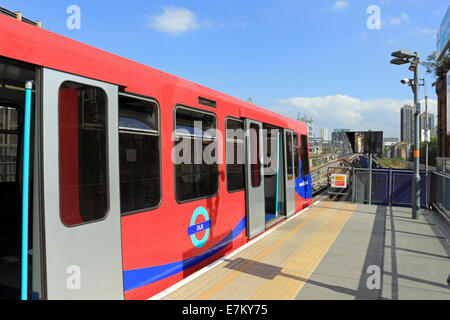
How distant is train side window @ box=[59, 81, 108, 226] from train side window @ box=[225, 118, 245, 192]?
9.56ft

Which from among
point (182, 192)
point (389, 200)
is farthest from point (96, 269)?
point (389, 200)

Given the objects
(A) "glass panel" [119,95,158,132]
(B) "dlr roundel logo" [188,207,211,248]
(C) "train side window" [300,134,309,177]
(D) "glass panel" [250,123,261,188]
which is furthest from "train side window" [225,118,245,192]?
(C) "train side window" [300,134,309,177]

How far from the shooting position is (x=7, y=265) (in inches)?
169

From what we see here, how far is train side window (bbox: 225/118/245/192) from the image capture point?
6.01 metres

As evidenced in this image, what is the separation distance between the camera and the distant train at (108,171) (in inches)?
110

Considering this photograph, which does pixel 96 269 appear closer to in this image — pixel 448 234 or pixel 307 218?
pixel 307 218

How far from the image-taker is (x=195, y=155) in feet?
16.2

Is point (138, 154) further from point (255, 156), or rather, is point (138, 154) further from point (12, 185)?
point (255, 156)

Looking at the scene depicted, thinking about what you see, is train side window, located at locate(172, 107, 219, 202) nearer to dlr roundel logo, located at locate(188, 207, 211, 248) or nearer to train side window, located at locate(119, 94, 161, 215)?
dlr roundel logo, located at locate(188, 207, 211, 248)

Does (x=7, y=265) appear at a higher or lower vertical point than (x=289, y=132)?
lower

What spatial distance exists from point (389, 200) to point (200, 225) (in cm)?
1072

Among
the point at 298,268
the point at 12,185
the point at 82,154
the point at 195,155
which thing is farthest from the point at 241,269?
the point at 12,185

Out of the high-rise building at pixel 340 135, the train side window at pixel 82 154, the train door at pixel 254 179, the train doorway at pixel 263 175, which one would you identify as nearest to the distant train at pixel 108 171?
the train side window at pixel 82 154

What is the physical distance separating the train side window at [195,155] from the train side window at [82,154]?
4.02 feet
